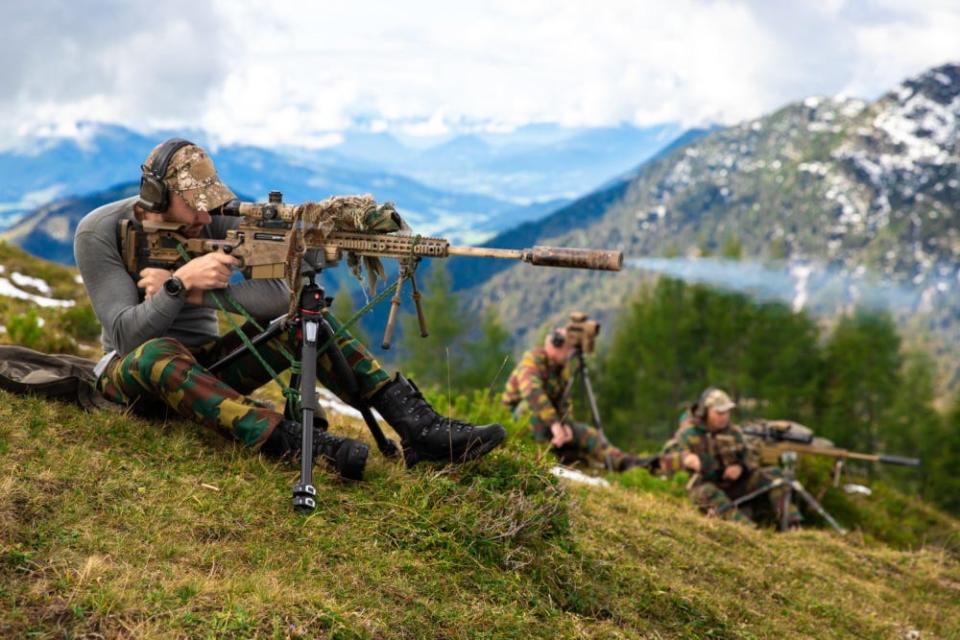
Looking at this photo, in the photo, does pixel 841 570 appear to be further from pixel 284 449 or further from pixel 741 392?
pixel 741 392

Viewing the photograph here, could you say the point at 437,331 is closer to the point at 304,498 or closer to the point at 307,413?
the point at 307,413

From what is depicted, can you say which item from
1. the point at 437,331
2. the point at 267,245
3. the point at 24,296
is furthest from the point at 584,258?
the point at 437,331

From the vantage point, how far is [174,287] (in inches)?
226

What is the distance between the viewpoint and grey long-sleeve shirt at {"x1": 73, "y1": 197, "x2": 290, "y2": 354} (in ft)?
19.2

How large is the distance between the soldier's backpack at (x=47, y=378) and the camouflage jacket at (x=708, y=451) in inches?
381

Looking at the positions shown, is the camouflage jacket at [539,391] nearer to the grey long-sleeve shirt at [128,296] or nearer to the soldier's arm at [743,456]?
the soldier's arm at [743,456]

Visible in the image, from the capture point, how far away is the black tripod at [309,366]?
215 inches

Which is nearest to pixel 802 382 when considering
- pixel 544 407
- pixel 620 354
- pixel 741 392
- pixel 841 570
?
pixel 741 392

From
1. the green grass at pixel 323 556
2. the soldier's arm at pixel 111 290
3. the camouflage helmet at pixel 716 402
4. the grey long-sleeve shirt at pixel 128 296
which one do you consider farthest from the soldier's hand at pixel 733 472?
the soldier's arm at pixel 111 290

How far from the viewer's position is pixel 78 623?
391 cm

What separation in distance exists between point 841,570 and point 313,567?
6.46 meters

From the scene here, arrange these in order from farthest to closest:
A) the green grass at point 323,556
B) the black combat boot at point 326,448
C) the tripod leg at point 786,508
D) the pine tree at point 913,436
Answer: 1. the pine tree at point 913,436
2. the tripod leg at point 786,508
3. the black combat boot at point 326,448
4. the green grass at point 323,556

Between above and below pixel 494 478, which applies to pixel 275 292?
above

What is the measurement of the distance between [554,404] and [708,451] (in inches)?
108
